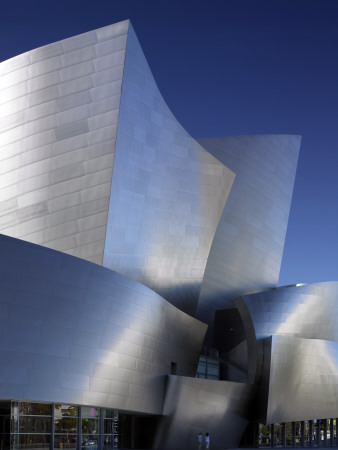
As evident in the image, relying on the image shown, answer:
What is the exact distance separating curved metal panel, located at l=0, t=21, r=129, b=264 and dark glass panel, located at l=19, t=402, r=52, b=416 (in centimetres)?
694

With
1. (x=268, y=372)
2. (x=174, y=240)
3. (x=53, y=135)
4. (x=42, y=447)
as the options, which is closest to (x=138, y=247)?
(x=174, y=240)

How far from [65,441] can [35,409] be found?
1.83m

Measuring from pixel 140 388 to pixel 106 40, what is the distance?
14.3m

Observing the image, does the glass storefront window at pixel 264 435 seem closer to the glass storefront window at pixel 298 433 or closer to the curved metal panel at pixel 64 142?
the glass storefront window at pixel 298 433

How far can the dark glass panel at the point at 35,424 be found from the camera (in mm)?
19297

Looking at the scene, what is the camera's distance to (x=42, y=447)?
19750 millimetres

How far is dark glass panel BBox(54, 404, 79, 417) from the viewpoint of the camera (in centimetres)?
2011

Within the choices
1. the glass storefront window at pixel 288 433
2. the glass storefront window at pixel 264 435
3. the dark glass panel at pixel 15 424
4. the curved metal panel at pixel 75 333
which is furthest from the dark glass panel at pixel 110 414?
the glass storefront window at pixel 288 433

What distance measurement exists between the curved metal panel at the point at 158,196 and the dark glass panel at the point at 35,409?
7.09 meters

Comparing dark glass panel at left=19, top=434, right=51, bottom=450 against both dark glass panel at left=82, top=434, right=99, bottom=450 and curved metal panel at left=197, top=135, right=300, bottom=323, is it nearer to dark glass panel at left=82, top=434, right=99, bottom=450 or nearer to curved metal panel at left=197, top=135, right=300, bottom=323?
dark glass panel at left=82, top=434, right=99, bottom=450

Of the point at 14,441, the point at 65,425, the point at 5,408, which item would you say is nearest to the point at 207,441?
the point at 65,425

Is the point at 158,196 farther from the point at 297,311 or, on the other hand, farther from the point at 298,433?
the point at 298,433

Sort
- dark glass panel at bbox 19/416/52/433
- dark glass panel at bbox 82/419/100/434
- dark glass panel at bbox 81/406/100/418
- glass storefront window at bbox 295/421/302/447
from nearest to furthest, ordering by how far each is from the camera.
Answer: dark glass panel at bbox 19/416/52/433
dark glass panel at bbox 81/406/100/418
dark glass panel at bbox 82/419/100/434
glass storefront window at bbox 295/421/302/447

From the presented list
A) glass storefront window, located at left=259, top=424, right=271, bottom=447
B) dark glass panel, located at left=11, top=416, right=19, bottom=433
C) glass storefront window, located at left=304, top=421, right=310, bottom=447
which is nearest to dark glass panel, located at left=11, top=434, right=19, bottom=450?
dark glass panel, located at left=11, top=416, right=19, bottom=433
